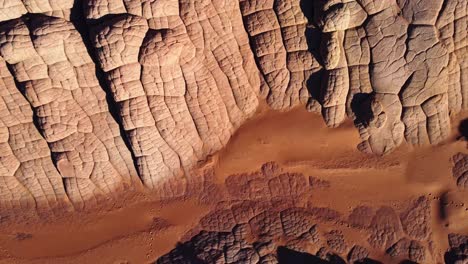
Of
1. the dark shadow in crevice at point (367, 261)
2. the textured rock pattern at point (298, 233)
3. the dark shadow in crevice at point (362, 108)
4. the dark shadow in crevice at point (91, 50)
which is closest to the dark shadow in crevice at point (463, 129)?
the textured rock pattern at point (298, 233)

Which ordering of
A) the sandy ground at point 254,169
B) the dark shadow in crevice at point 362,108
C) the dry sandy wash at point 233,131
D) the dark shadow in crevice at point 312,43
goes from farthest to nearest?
the sandy ground at point 254,169, the dark shadow in crevice at point 362,108, the dark shadow in crevice at point 312,43, the dry sandy wash at point 233,131

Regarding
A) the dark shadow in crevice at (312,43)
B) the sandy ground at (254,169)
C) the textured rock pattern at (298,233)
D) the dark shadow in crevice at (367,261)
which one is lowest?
the dark shadow in crevice at (367,261)

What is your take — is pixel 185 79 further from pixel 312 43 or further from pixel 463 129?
pixel 463 129

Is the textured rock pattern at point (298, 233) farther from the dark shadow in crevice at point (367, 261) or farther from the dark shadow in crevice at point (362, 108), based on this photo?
the dark shadow in crevice at point (362, 108)

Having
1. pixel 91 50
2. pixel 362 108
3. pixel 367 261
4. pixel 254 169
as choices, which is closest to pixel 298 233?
pixel 367 261

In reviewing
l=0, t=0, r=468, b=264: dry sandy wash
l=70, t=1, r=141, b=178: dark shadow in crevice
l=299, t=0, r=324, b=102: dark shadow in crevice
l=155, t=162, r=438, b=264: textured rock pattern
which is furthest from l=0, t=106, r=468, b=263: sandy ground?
l=70, t=1, r=141, b=178: dark shadow in crevice

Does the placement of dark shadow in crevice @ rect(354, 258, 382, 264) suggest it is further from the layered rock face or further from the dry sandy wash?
the layered rock face
